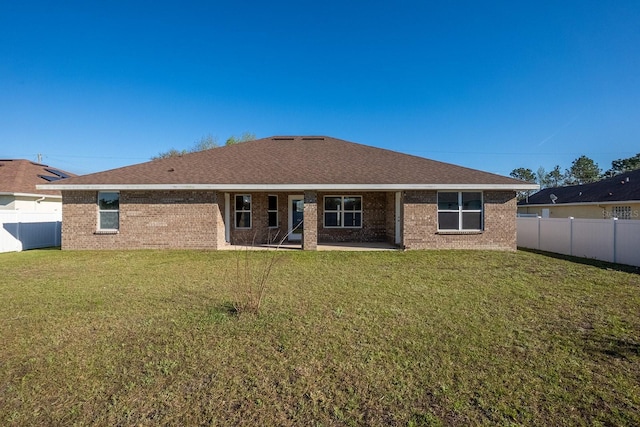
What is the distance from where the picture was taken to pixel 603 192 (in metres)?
22.3

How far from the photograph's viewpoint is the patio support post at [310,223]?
12.6 m

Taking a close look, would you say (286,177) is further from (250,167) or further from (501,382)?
(501,382)

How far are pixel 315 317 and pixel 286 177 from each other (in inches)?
331

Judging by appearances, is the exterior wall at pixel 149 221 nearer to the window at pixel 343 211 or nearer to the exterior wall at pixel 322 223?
Answer: the exterior wall at pixel 322 223

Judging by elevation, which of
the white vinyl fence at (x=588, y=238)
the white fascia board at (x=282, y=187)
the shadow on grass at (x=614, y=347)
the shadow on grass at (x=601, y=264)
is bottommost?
the shadow on grass at (x=614, y=347)

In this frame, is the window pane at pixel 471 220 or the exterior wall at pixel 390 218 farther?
the exterior wall at pixel 390 218

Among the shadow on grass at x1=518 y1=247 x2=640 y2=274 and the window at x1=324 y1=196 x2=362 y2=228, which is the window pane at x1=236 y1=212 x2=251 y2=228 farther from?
the shadow on grass at x1=518 y1=247 x2=640 y2=274

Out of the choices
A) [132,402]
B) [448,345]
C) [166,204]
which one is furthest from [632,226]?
[166,204]

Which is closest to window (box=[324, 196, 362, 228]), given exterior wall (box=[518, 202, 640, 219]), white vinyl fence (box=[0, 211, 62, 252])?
white vinyl fence (box=[0, 211, 62, 252])

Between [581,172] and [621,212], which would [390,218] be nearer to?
[621,212]

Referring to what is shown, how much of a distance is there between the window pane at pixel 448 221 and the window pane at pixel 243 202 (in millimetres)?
8309

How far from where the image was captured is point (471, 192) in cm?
1280

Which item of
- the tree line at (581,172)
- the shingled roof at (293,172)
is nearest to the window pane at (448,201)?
the shingled roof at (293,172)

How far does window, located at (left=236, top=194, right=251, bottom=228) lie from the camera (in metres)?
14.8
